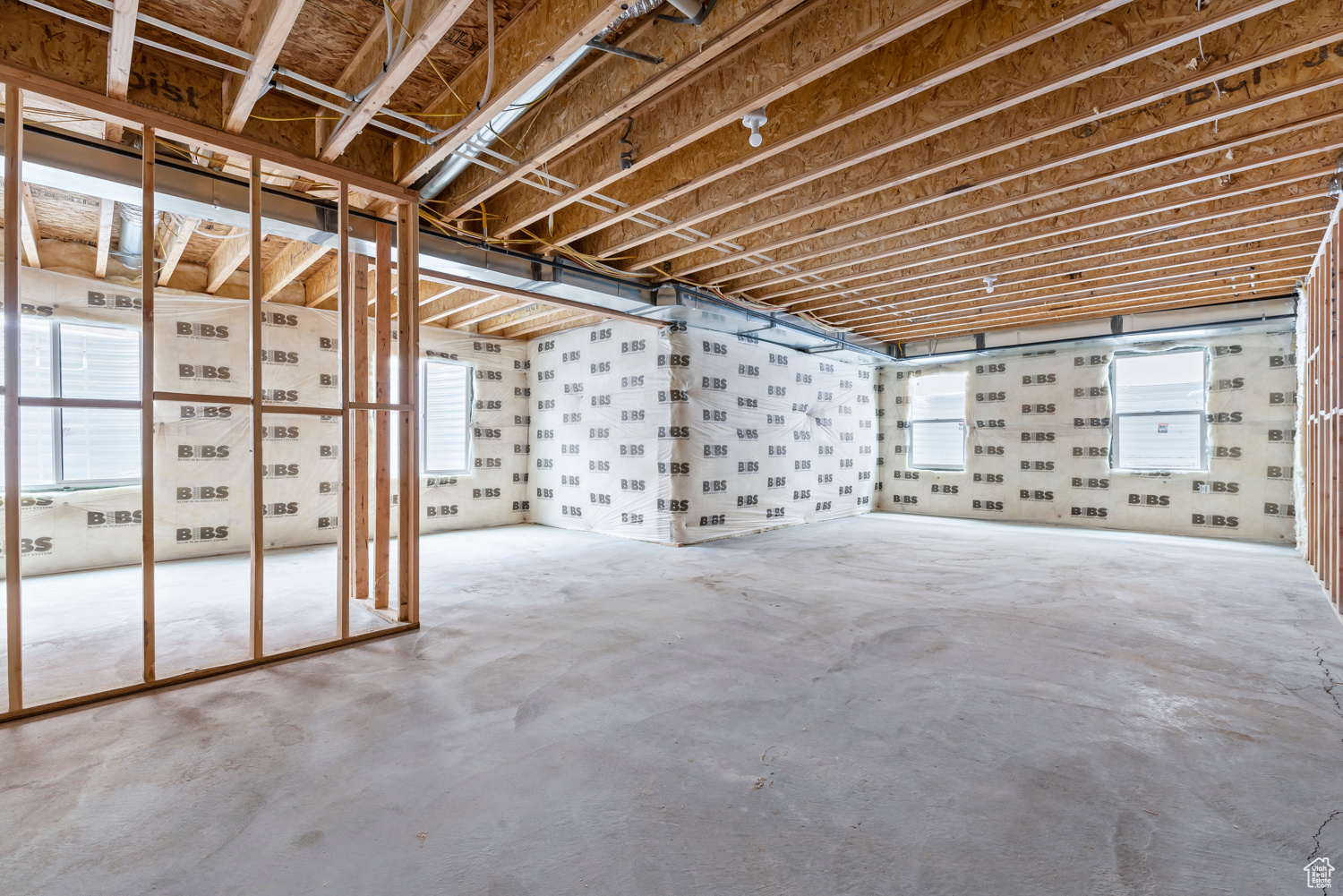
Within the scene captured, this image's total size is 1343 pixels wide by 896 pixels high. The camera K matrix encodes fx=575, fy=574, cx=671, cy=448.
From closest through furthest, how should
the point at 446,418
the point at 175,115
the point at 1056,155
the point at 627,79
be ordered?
the point at 627,79, the point at 175,115, the point at 1056,155, the point at 446,418

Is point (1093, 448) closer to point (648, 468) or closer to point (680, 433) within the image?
point (680, 433)

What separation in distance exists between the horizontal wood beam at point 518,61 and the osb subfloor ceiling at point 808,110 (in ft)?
0.04

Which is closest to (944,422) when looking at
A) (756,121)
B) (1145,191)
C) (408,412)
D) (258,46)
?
(1145,191)

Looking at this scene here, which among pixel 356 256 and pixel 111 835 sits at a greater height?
pixel 356 256

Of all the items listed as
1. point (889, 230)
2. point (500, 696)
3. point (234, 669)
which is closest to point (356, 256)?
point (234, 669)

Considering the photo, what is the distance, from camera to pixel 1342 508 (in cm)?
423

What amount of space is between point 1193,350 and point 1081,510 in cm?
258

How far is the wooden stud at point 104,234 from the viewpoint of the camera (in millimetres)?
4055

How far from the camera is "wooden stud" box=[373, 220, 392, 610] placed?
4184 millimetres

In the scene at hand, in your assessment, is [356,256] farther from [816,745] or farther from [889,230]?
[816,745]

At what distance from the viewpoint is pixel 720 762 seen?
88.5 inches

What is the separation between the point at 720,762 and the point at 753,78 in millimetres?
3200

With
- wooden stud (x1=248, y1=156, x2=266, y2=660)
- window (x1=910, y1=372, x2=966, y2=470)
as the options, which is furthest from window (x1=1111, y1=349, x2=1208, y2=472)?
wooden stud (x1=248, y1=156, x2=266, y2=660)

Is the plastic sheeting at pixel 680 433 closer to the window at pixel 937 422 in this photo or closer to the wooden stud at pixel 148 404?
the window at pixel 937 422
